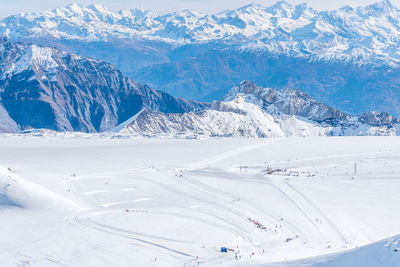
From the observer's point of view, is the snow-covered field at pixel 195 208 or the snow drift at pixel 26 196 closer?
the snow-covered field at pixel 195 208

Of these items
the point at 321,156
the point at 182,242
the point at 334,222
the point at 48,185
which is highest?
the point at 321,156

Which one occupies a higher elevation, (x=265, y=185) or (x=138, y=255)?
(x=265, y=185)

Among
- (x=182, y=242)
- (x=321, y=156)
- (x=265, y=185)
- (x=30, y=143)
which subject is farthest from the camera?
(x=30, y=143)

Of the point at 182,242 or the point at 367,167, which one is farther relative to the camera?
the point at 367,167

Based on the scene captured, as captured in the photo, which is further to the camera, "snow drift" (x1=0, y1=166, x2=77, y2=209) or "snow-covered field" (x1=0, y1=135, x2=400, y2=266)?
"snow drift" (x1=0, y1=166, x2=77, y2=209)

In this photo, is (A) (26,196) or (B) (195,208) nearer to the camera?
(A) (26,196)

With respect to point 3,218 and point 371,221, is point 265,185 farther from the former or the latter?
point 3,218

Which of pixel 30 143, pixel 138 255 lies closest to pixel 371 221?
pixel 138 255

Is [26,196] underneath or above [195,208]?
underneath
